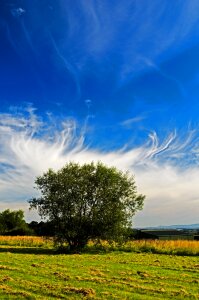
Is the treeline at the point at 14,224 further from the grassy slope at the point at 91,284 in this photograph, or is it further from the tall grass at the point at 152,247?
the grassy slope at the point at 91,284

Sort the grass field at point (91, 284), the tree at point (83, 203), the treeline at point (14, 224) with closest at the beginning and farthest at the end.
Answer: the grass field at point (91, 284)
the tree at point (83, 203)
the treeline at point (14, 224)

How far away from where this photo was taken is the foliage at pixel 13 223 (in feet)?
309

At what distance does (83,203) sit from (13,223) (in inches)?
2368

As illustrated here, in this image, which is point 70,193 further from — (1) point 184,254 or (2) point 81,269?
(2) point 81,269

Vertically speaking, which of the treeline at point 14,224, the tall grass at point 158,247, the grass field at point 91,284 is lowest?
the grass field at point 91,284

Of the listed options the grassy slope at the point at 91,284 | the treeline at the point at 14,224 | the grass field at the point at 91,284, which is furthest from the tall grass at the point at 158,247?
the treeline at the point at 14,224

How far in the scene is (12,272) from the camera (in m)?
19.6

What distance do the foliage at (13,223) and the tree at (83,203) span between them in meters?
56.1

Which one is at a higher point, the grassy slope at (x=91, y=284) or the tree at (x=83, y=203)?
the tree at (x=83, y=203)

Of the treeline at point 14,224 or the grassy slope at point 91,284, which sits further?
the treeline at point 14,224

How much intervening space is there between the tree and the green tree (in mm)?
56316

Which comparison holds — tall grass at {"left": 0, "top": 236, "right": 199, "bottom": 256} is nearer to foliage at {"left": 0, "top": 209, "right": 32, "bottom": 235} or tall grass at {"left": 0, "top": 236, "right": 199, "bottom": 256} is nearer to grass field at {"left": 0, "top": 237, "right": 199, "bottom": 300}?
grass field at {"left": 0, "top": 237, "right": 199, "bottom": 300}

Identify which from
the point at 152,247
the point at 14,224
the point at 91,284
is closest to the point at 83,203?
the point at 152,247

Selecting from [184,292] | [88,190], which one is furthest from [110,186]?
[184,292]
